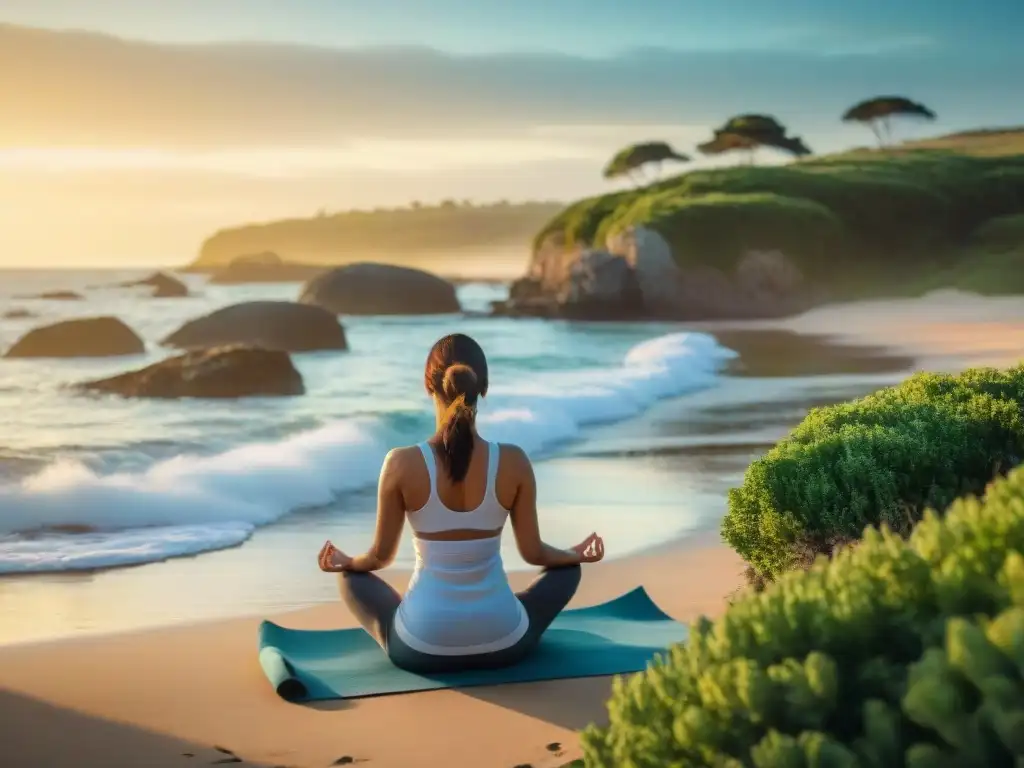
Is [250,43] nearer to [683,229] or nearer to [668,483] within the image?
[683,229]

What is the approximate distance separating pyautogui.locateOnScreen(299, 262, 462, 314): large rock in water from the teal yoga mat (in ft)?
165

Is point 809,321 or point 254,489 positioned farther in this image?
point 809,321

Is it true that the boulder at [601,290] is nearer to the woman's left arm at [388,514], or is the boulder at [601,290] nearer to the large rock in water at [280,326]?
the large rock in water at [280,326]

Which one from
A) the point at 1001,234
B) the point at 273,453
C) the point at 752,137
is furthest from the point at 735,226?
the point at 273,453

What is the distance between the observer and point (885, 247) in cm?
6106

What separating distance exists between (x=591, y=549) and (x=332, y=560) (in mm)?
1049

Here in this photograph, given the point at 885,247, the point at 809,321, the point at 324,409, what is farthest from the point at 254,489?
the point at 885,247

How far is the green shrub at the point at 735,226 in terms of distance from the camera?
54.7 meters

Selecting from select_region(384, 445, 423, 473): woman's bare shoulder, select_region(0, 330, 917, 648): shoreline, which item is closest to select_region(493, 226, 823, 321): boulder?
select_region(0, 330, 917, 648): shoreline

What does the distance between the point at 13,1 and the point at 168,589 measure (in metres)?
47.6

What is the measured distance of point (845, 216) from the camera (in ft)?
200

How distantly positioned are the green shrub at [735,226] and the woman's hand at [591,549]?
48.9 meters

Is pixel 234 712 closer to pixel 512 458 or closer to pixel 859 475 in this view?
pixel 512 458

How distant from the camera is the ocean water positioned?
31.6 ft
